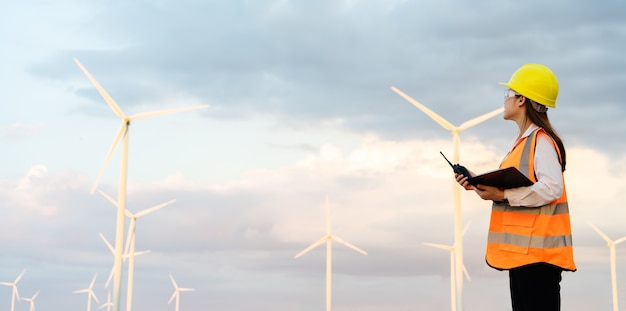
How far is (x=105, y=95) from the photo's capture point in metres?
33.6

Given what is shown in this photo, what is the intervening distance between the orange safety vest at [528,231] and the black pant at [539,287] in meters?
0.08

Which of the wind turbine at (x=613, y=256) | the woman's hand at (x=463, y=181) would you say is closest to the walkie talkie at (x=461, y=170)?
the woman's hand at (x=463, y=181)

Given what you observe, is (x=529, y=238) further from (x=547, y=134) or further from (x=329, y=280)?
(x=329, y=280)

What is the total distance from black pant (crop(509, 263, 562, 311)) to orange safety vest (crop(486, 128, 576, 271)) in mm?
82

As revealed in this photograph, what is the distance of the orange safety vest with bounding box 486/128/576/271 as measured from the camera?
6.69 meters

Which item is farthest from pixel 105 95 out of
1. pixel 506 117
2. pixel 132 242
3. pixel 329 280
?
pixel 506 117

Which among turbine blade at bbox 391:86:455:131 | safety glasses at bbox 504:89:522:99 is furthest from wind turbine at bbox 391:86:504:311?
safety glasses at bbox 504:89:522:99

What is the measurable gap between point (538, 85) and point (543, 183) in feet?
2.97

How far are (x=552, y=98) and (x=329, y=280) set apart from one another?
42.1 metres

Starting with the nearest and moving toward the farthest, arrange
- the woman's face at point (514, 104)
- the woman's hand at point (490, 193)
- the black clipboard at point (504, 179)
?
the black clipboard at point (504, 179)
the woman's hand at point (490, 193)
the woman's face at point (514, 104)

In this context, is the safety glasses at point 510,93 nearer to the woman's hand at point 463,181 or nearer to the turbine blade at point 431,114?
the woman's hand at point 463,181

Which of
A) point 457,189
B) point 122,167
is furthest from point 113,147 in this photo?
point 457,189

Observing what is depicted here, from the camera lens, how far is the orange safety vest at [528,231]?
669 centimetres

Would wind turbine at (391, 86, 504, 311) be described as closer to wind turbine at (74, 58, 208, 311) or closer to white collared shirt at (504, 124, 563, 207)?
wind turbine at (74, 58, 208, 311)
